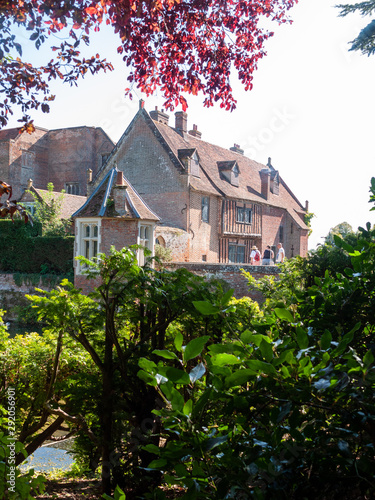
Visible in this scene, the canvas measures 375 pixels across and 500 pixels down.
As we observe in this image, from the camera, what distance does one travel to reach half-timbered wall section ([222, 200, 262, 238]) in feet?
102

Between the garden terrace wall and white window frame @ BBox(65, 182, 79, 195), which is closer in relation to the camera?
the garden terrace wall

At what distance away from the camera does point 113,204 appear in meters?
18.3

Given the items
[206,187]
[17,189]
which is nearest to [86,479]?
[206,187]

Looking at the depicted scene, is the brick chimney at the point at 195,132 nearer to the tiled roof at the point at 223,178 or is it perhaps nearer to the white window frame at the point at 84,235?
the tiled roof at the point at 223,178

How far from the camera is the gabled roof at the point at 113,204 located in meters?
18.2

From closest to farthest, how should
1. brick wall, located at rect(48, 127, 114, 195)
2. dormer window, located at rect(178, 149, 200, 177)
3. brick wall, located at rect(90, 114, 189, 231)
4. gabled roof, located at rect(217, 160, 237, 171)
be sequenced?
brick wall, located at rect(90, 114, 189, 231)
dormer window, located at rect(178, 149, 200, 177)
gabled roof, located at rect(217, 160, 237, 171)
brick wall, located at rect(48, 127, 114, 195)

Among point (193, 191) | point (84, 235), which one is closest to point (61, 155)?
point (193, 191)

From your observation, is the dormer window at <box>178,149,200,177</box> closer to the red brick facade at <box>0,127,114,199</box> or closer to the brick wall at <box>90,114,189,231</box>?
the brick wall at <box>90,114,189,231</box>

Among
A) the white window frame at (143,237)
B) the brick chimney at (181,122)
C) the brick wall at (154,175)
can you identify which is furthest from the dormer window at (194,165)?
the white window frame at (143,237)

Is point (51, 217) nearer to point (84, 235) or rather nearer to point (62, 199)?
point (62, 199)

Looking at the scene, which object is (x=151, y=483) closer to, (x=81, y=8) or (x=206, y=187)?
(x=81, y=8)

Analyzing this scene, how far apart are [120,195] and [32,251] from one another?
12260 millimetres

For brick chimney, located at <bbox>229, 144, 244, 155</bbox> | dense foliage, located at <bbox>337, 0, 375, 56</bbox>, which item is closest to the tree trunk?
dense foliage, located at <bbox>337, 0, 375, 56</bbox>

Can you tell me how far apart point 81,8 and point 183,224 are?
22244 millimetres
